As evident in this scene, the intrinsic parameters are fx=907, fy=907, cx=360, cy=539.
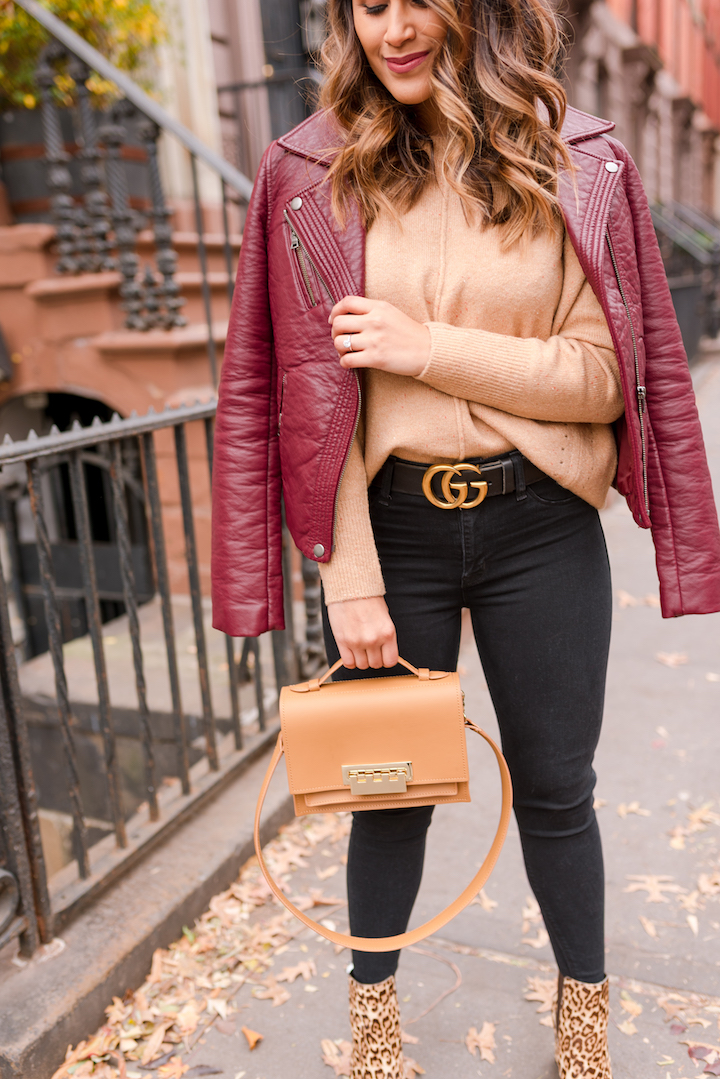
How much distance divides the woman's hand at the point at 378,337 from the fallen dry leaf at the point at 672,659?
114 inches

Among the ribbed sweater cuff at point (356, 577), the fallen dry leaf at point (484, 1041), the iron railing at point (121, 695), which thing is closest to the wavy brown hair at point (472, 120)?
the ribbed sweater cuff at point (356, 577)

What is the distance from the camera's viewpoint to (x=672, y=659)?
3.95m

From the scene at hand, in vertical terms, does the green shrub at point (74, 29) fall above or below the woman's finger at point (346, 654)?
above

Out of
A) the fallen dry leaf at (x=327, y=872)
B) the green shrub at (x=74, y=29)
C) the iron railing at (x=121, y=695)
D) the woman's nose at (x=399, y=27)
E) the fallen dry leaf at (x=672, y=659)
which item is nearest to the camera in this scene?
the woman's nose at (x=399, y=27)

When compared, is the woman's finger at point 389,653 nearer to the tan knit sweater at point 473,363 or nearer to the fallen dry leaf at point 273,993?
the tan knit sweater at point 473,363

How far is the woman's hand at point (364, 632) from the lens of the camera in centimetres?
152

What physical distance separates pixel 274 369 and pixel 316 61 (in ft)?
1.82

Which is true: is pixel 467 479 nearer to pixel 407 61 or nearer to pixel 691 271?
pixel 407 61

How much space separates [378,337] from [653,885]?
186cm

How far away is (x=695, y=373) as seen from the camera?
11.6m

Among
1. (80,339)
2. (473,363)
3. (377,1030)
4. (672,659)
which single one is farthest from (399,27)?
(80,339)

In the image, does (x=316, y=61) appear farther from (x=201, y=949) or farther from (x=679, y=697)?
(x=679, y=697)

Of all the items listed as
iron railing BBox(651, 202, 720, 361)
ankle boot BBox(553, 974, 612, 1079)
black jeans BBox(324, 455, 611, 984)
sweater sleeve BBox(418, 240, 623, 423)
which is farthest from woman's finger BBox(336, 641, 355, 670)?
iron railing BBox(651, 202, 720, 361)

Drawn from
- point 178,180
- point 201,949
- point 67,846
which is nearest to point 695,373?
point 178,180
